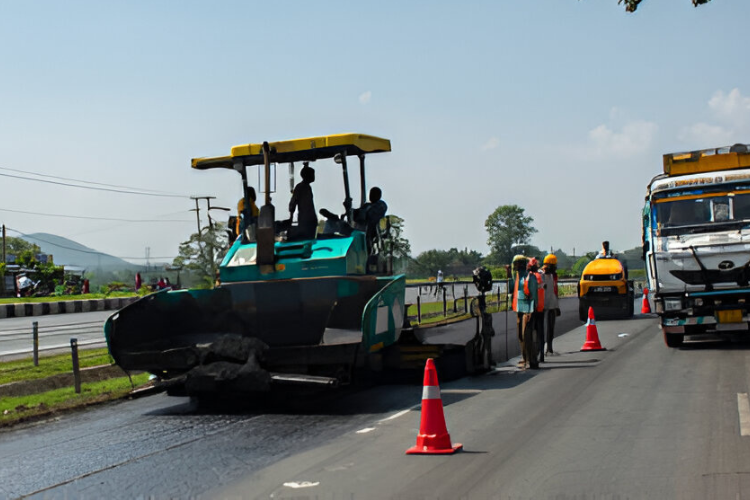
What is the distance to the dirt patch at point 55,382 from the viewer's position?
1317 cm

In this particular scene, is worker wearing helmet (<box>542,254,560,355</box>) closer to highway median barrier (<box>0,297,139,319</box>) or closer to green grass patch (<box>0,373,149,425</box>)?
green grass patch (<box>0,373,149,425</box>)

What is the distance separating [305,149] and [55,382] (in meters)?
5.46

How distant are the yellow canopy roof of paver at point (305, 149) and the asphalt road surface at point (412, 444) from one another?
334 cm

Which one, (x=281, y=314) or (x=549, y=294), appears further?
(x=549, y=294)

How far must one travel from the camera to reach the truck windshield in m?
16.0

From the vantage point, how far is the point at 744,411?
9.47m

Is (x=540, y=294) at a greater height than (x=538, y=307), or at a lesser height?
greater

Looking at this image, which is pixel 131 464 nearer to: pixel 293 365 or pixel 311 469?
pixel 311 469

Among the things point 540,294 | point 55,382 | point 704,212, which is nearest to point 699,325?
point 704,212

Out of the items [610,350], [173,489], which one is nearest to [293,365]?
[173,489]

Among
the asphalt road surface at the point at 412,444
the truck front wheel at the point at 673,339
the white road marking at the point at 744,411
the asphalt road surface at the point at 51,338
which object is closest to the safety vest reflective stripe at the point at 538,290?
the asphalt road surface at the point at 412,444

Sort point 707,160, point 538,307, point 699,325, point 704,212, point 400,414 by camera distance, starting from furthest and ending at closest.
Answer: point 707,160
point 704,212
point 699,325
point 538,307
point 400,414

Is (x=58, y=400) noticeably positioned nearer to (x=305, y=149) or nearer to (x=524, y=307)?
(x=305, y=149)

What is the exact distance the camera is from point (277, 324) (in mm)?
11898
